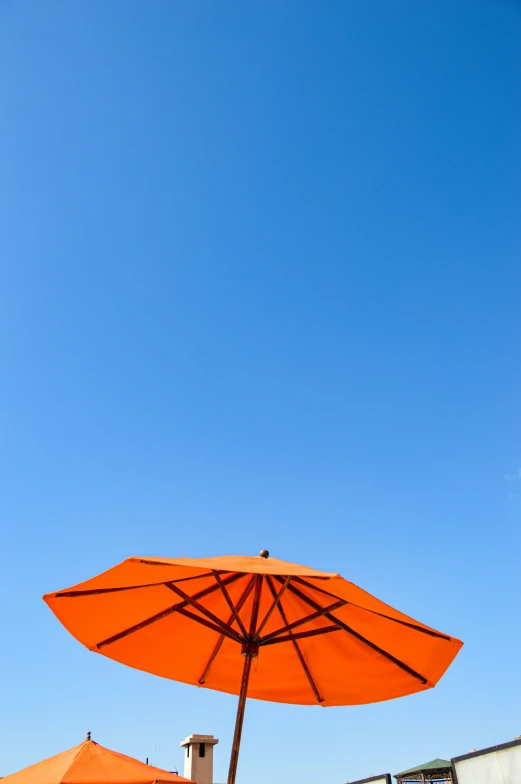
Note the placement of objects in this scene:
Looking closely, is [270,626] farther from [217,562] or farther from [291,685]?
[217,562]

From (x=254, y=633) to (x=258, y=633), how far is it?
A: 3.1 inches

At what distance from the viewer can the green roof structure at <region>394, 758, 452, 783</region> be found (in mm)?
21516

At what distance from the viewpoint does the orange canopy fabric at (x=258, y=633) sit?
11.3 feet

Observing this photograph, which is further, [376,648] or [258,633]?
[376,648]

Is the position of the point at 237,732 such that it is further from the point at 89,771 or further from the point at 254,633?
the point at 89,771

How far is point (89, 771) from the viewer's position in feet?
14.9

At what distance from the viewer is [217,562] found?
2955 mm

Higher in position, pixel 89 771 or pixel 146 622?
pixel 146 622

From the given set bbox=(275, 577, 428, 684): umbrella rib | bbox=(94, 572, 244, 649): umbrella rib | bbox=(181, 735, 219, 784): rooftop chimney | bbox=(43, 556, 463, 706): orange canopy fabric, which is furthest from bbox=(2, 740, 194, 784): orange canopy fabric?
bbox=(181, 735, 219, 784): rooftop chimney

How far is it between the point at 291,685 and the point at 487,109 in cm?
1021

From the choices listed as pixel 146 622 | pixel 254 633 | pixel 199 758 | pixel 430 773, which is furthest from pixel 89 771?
pixel 430 773

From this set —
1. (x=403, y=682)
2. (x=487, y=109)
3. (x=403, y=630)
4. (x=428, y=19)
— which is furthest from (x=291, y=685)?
(x=428, y=19)

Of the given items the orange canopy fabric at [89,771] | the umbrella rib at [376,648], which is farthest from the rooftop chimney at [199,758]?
the umbrella rib at [376,648]

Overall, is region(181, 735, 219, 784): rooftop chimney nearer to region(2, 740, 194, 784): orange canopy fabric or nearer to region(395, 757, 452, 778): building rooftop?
region(2, 740, 194, 784): orange canopy fabric
